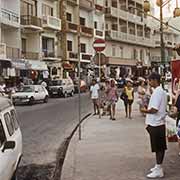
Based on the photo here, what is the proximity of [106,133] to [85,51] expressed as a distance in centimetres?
5035

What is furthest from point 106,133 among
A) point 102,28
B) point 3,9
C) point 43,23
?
point 102,28

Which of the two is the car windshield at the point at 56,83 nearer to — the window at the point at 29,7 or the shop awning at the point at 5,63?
the shop awning at the point at 5,63

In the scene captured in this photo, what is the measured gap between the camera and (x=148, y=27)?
91.5 meters

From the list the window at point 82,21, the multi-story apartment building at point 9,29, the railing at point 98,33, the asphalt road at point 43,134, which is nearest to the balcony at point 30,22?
the multi-story apartment building at point 9,29

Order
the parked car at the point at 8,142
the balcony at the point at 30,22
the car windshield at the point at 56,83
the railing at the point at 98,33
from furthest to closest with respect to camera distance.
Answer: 1. the railing at the point at 98,33
2. the balcony at the point at 30,22
3. the car windshield at the point at 56,83
4. the parked car at the point at 8,142

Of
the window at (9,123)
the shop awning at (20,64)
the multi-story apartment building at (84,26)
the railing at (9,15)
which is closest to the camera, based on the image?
the window at (9,123)

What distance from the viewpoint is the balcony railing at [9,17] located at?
141 feet

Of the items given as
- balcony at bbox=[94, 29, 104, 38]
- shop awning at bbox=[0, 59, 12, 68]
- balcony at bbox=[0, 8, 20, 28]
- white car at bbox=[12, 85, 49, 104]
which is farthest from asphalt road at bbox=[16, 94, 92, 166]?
balcony at bbox=[94, 29, 104, 38]

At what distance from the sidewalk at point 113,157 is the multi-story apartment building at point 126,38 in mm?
55405

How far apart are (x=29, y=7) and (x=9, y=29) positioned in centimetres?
482

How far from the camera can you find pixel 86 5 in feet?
216

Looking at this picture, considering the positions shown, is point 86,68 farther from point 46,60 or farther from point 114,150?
point 114,150

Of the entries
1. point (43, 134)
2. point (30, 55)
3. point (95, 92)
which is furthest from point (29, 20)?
point (43, 134)

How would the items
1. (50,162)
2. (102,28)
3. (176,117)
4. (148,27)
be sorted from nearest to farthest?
(176,117)
(50,162)
(102,28)
(148,27)
